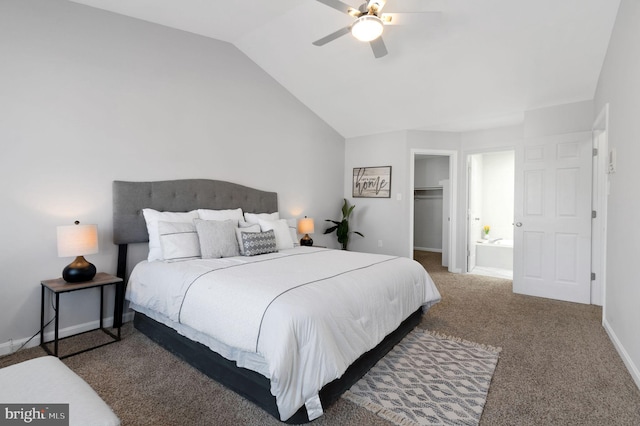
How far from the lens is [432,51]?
11.3 feet

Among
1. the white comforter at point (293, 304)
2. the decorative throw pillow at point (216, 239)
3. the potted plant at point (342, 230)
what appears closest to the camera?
the white comforter at point (293, 304)

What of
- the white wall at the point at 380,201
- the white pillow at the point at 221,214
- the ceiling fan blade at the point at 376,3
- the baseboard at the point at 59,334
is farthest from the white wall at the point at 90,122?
the white wall at the point at 380,201

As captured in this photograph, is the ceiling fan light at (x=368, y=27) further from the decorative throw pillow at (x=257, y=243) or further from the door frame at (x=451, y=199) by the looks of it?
the door frame at (x=451, y=199)

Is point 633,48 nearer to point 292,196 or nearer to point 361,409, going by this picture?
point 361,409

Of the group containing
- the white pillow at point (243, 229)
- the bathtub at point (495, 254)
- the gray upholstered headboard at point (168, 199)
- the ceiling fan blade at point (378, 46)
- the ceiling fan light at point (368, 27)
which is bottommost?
the bathtub at point (495, 254)

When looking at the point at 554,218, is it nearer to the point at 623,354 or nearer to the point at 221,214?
the point at 623,354

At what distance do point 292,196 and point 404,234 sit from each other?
1.91 m

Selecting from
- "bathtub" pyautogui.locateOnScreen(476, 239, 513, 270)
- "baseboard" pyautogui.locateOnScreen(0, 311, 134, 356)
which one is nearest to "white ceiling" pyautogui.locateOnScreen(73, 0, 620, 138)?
"bathtub" pyautogui.locateOnScreen(476, 239, 513, 270)

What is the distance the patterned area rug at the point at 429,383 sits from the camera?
177 centimetres

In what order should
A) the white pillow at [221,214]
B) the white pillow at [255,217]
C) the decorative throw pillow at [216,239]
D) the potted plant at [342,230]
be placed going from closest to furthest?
the decorative throw pillow at [216,239]
the white pillow at [221,214]
the white pillow at [255,217]
the potted plant at [342,230]

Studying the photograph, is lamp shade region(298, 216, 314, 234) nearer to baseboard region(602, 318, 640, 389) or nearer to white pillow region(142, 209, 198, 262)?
white pillow region(142, 209, 198, 262)

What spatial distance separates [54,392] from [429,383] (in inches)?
77.4

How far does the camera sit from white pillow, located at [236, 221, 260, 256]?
3242 millimetres

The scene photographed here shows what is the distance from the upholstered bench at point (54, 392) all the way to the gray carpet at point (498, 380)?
0.70m
